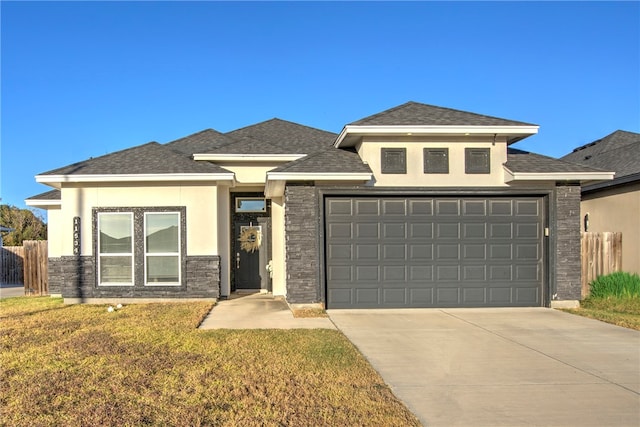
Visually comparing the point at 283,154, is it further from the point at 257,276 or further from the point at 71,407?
the point at 71,407

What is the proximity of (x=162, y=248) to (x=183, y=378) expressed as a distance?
23.2ft

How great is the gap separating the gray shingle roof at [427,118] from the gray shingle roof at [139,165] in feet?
13.5

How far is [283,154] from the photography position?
1384 centimetres

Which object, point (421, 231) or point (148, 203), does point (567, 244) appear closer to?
point (421, 231)

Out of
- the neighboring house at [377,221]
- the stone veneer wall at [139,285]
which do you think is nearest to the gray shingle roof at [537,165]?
the neighboring house at [377,221]

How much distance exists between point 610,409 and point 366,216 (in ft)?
22.5

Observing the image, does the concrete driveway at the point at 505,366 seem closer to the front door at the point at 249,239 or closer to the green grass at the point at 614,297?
the green grass at the point at 614,297

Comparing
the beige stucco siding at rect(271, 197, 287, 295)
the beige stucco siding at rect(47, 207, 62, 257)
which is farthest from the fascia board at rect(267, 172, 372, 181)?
the beige stucco siding at rect(47, 207, 62, 257)

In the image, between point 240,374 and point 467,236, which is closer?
point 240,374

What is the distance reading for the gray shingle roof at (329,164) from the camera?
35.9ft

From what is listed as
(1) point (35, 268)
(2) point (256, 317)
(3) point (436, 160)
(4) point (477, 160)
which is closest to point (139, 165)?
(2) point (256, 317)

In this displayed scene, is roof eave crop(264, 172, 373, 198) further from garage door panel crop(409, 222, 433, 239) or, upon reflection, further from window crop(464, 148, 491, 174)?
window crop(464, 148, 491, 174)

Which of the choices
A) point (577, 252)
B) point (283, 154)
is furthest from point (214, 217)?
point (577, 252)

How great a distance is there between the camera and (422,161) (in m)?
11.4
